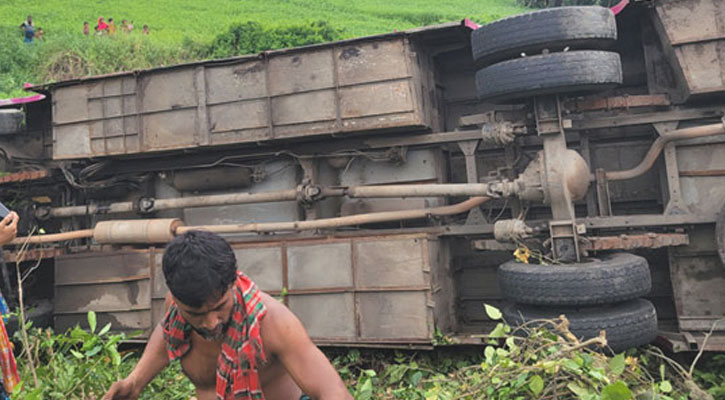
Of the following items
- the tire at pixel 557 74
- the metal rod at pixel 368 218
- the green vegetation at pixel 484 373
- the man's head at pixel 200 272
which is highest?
the tire at pixel 557 74

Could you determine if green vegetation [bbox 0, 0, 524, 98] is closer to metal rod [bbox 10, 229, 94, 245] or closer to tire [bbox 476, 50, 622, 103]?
metal rod [bbox 10, 229, 94, 245]

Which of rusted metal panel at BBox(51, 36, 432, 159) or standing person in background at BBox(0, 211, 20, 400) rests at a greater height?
rusted metal panel at BBox(51, 36, 432, 159)

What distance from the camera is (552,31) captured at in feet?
16.0

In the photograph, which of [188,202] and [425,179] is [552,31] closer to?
[425,179]

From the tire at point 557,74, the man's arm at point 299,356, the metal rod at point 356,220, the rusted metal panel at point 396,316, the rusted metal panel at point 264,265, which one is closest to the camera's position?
the man's arm at point 299,356

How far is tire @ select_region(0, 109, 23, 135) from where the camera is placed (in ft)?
25.3

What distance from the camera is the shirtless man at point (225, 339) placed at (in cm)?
200

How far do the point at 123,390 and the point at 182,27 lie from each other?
30.4 m

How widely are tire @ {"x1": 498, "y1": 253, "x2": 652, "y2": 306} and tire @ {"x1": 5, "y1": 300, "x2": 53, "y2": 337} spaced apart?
19.4 ft

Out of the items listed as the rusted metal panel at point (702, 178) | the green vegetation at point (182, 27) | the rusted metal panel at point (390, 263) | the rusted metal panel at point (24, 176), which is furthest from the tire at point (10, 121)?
the green vegetation at point (182, 27)

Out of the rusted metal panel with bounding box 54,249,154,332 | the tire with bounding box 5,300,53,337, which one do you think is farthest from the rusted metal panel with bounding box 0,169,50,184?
the tire with bounding box 5,300,53,337

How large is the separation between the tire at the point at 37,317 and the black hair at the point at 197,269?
19.5ft

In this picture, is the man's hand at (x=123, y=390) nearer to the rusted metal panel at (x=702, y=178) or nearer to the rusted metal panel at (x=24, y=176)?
the rusted metal panel at (x=702, y=178)

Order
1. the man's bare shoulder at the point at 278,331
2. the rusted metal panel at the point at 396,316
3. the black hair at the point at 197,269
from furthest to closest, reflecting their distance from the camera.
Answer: the rusted metal panel at the point at 396,316
the man's bare shoulder at the point at 278,331
the black hair at the point at 197,269
